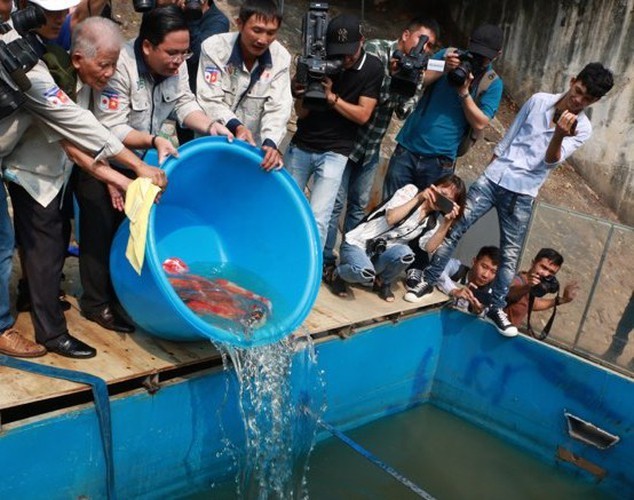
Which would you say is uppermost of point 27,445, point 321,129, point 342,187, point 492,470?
point 321,129

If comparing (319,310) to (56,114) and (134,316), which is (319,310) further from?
(56,114)

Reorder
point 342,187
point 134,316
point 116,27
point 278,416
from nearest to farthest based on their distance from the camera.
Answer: point 116,27 < point 134,316 < point 278,416 < point 342,187

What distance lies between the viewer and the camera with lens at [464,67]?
3.47 metres

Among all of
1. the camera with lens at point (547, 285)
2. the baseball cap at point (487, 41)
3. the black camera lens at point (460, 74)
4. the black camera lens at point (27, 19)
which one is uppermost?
the black camera lens at point (27, 19)

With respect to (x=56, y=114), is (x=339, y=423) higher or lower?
lower

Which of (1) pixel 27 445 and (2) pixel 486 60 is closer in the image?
(1) pixel 27 445

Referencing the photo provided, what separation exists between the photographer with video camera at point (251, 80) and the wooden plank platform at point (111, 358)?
0.86 m

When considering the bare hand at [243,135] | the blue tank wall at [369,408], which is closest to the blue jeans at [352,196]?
the blue tank wall at [369,408]

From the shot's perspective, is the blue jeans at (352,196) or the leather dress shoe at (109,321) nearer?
the leather dress shoe at (109,321)

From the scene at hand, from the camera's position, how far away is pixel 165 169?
2629 mm

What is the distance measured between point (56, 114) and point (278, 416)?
1.59 meters

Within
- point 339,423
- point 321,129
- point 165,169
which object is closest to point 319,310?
point 339,423

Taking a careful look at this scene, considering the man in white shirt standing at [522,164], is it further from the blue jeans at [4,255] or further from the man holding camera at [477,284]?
the blue jeans at [4,255]

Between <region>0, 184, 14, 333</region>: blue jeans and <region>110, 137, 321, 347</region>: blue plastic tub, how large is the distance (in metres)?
0.41
